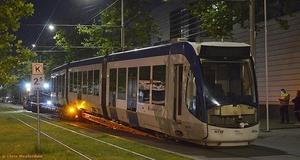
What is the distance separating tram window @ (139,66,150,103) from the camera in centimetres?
1688

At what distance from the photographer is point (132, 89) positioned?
18.3 meters

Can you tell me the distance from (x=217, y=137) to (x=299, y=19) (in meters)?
13.7

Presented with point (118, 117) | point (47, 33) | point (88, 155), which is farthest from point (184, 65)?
point (47, 33)

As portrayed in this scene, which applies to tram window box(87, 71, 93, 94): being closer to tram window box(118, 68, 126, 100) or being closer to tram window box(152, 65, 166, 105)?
tram window box(118, 68, 126, 100)

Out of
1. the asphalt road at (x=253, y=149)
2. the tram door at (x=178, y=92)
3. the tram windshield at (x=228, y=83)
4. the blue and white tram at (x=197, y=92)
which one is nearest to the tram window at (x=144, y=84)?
the blue and white tram at (x=197, y=92)

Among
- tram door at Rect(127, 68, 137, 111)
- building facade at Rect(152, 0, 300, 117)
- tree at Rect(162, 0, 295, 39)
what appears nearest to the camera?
tram door at Rect(127, 68, 137, 111)

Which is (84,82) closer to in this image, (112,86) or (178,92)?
(112,86)

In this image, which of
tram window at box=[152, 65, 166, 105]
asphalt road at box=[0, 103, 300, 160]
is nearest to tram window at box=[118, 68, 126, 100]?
asphalt road at box=[0, 103, 300, 160]

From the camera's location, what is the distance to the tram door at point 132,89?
18.1 m

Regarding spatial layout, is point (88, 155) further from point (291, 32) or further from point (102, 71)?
point (291, 32)

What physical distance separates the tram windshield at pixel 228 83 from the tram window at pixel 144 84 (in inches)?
133

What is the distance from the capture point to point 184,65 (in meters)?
14.4

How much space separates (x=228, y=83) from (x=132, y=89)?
5115 mm

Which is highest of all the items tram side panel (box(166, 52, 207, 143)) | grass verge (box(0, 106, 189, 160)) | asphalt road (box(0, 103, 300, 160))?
tram side panel (box(166, 52, 207, 143))
